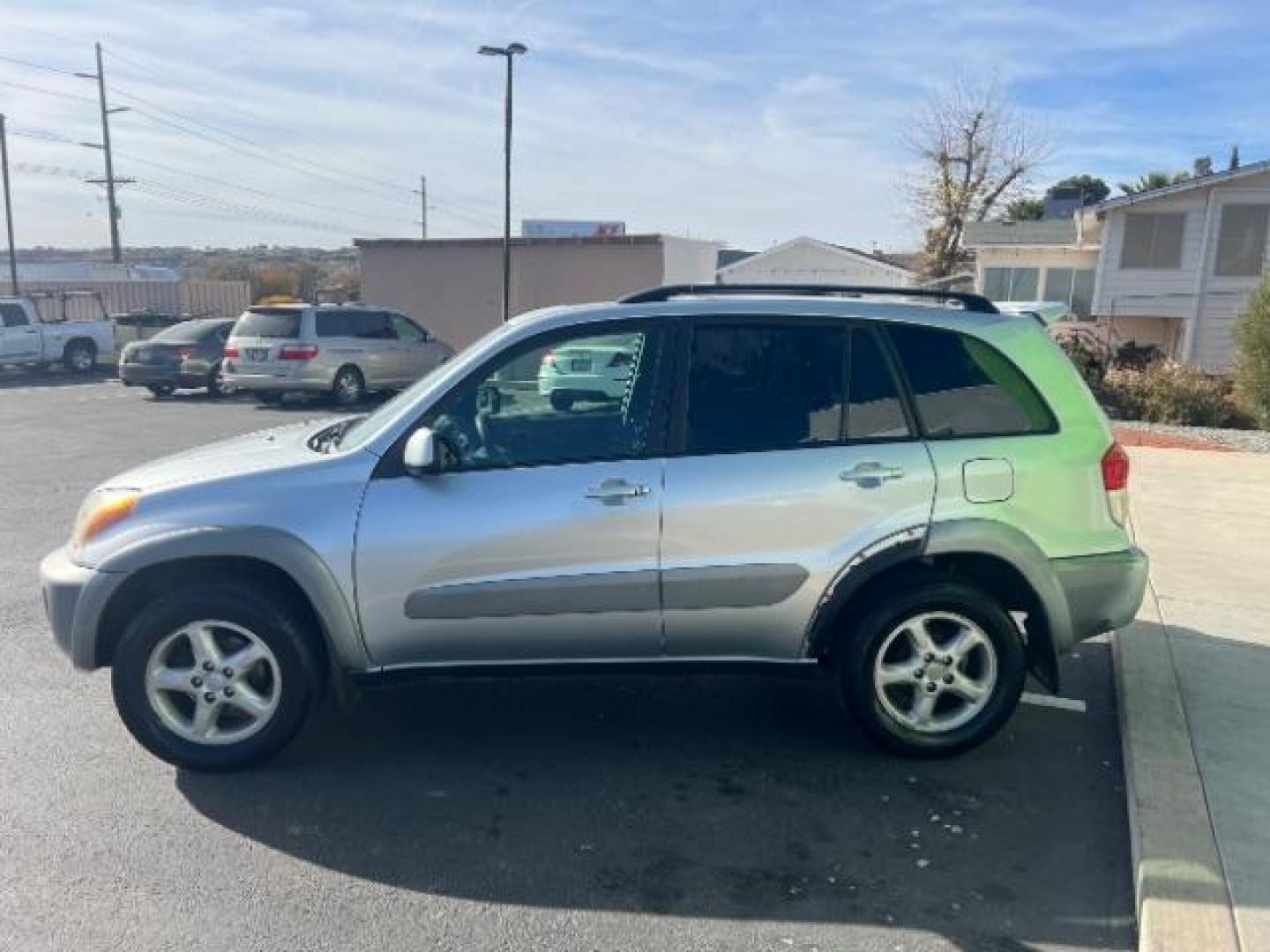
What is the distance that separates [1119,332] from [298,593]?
83.3ft

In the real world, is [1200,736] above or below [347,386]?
below

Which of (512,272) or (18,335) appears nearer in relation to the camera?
(18,335)

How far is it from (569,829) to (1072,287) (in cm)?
2916

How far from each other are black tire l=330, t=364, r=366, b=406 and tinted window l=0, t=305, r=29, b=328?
9952mm

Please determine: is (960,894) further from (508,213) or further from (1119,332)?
(1119,332)

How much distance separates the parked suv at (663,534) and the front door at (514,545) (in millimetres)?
10

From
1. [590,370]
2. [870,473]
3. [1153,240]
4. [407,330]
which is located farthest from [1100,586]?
[1153,240]

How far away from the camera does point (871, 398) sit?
3.73 meters

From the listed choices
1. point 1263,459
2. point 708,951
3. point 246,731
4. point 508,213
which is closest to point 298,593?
point 246,731

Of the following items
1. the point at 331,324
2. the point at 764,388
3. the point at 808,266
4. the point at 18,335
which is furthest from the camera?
the point at 808,266

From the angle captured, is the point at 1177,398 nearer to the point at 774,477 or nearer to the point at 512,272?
the point at 774,477

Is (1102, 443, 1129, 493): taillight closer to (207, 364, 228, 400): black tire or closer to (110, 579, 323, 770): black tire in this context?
(110, 579, 323, 770): black tire

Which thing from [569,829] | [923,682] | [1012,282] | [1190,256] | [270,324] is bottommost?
[569,829]

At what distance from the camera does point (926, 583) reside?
3.71 m
